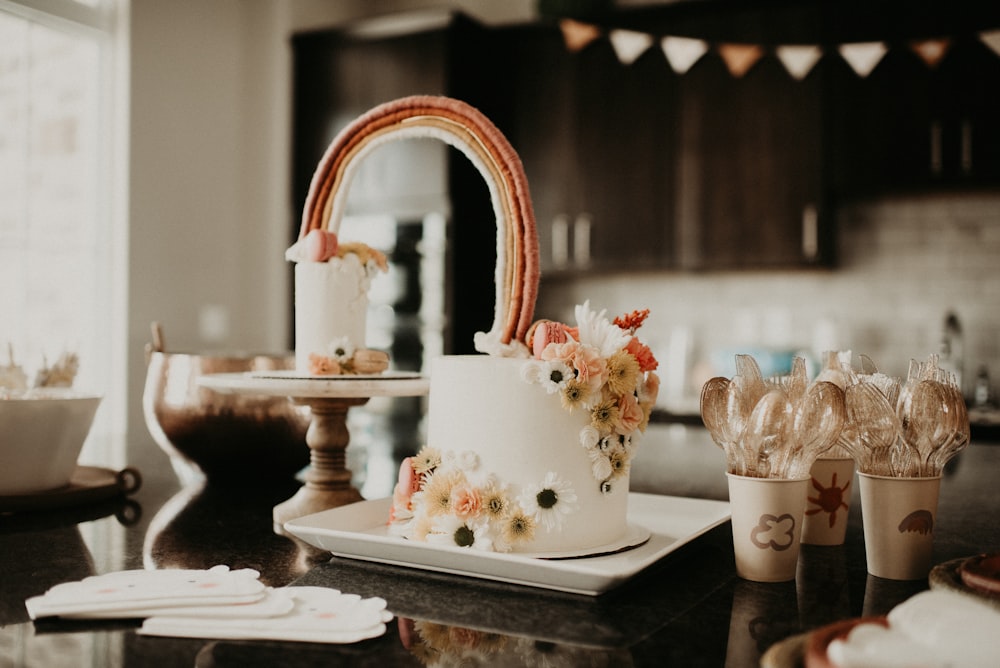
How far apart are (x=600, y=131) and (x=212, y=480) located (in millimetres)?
2825

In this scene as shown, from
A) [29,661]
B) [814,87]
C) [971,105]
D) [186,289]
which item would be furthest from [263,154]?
[29,661]

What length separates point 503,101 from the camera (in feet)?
12.8

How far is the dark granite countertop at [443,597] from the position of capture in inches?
21.8

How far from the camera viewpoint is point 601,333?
749mm

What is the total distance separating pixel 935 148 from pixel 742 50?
788mm

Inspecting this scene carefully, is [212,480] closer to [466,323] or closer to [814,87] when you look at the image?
[466,323]

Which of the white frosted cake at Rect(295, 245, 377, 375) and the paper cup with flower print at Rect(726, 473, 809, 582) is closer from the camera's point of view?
the paper cup with flower print at Rect(726, 473, 809, 582)

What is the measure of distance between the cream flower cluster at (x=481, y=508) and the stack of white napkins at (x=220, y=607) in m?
0.10

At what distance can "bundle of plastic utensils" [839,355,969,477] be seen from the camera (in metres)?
0.70

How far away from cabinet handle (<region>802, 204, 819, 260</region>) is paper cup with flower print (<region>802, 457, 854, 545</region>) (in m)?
2.67

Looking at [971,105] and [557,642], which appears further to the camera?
[971,105]

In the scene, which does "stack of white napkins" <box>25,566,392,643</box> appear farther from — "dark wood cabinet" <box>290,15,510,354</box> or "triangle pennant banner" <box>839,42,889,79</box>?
"triangle pennant banner" <box>839,42,889,79</box>

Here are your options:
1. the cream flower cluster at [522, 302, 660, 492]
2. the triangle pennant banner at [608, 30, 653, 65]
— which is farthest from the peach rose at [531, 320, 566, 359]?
the triangle pennant banner at [608, 30, 653, 65]

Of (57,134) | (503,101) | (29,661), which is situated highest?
(503,101)
